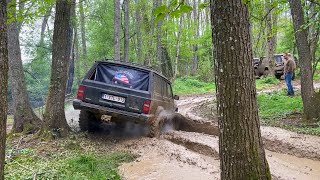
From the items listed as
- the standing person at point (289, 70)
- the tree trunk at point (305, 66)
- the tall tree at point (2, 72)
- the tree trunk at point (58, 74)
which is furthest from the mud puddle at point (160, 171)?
the standing person at point (289, 70)

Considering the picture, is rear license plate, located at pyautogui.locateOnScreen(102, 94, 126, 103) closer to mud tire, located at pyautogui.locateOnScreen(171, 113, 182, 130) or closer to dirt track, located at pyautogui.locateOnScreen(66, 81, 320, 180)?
dirt track, located at pyautogui.locateOnScreen(66, 81, 320, 180)

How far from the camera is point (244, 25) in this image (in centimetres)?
346

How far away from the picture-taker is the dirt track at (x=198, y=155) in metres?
5.80

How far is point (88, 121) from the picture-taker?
860 cm

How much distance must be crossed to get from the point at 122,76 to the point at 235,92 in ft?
17.0

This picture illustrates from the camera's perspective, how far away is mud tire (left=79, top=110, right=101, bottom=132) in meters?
8.45

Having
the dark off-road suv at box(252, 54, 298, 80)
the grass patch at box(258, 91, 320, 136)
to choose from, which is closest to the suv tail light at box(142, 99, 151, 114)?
the grass patch at box(258, 91, 320, 136)

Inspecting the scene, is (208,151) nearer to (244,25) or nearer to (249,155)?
(249,155)

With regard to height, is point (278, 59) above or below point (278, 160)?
above

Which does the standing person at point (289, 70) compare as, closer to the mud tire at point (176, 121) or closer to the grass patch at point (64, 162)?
the mud tire at point (176, 121)

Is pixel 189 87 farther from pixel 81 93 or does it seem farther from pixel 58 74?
pixel 81 93

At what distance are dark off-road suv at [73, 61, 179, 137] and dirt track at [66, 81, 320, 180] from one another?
0.68 meters

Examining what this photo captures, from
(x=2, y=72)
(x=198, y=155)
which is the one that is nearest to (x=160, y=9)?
(x=2, y=72)

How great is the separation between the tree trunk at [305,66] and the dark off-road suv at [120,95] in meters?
4.57
